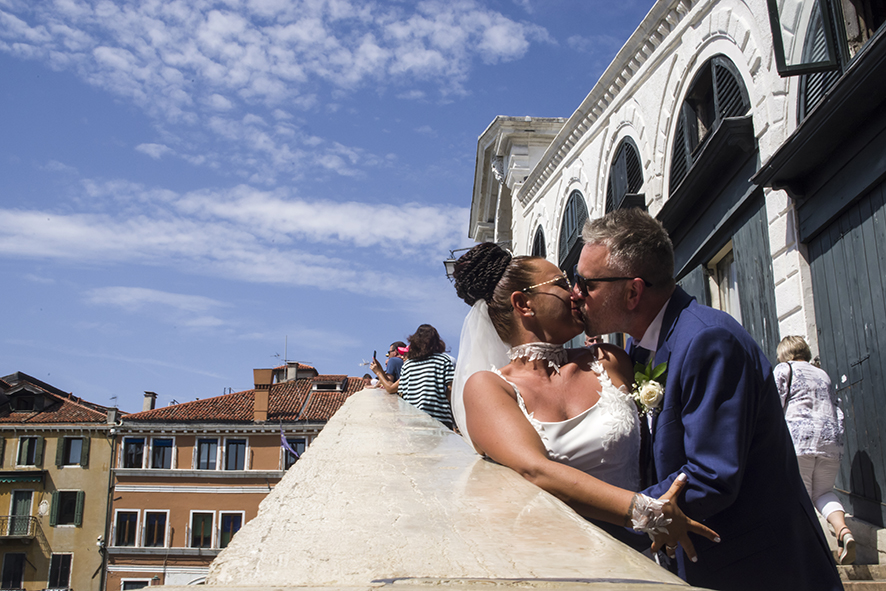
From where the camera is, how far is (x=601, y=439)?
2309mm

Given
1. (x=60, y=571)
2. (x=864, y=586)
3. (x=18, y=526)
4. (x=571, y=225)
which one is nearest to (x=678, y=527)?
(x=864, y=586)

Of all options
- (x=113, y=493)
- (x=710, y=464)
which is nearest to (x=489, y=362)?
(x=710, y=464)

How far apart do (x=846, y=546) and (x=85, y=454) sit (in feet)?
134

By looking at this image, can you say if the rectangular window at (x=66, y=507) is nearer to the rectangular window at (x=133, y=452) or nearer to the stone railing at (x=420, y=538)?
the rectangular window at (x=133, y=452)

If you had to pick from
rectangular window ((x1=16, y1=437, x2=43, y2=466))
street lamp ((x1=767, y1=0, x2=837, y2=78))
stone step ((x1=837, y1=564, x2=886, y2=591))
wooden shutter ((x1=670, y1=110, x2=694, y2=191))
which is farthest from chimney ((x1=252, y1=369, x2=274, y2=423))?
stone step ((x1=837, y1=564, x2=886, y2=591))

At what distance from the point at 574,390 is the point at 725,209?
5842 mm

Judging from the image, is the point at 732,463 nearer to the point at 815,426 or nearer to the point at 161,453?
the point at 815,426

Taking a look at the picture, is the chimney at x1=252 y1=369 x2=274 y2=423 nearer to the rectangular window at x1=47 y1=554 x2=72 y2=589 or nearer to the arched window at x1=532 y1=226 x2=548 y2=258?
the rectangular window at x1=47 y1=554 x2=72 y2=589

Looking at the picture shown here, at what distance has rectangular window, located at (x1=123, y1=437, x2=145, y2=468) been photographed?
3841cm

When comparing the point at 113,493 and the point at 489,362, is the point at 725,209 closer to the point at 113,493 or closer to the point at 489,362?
the point at 489,362

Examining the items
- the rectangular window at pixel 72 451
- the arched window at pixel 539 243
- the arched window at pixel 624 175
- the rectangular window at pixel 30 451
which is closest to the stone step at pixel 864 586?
the arched window at pixel 624 175

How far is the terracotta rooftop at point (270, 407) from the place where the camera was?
39000 millimetres

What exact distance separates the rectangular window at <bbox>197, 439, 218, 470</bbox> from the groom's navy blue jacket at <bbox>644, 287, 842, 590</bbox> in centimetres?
3904

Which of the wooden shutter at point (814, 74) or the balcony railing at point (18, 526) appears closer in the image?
the wooden shutter at point (814, 74)
